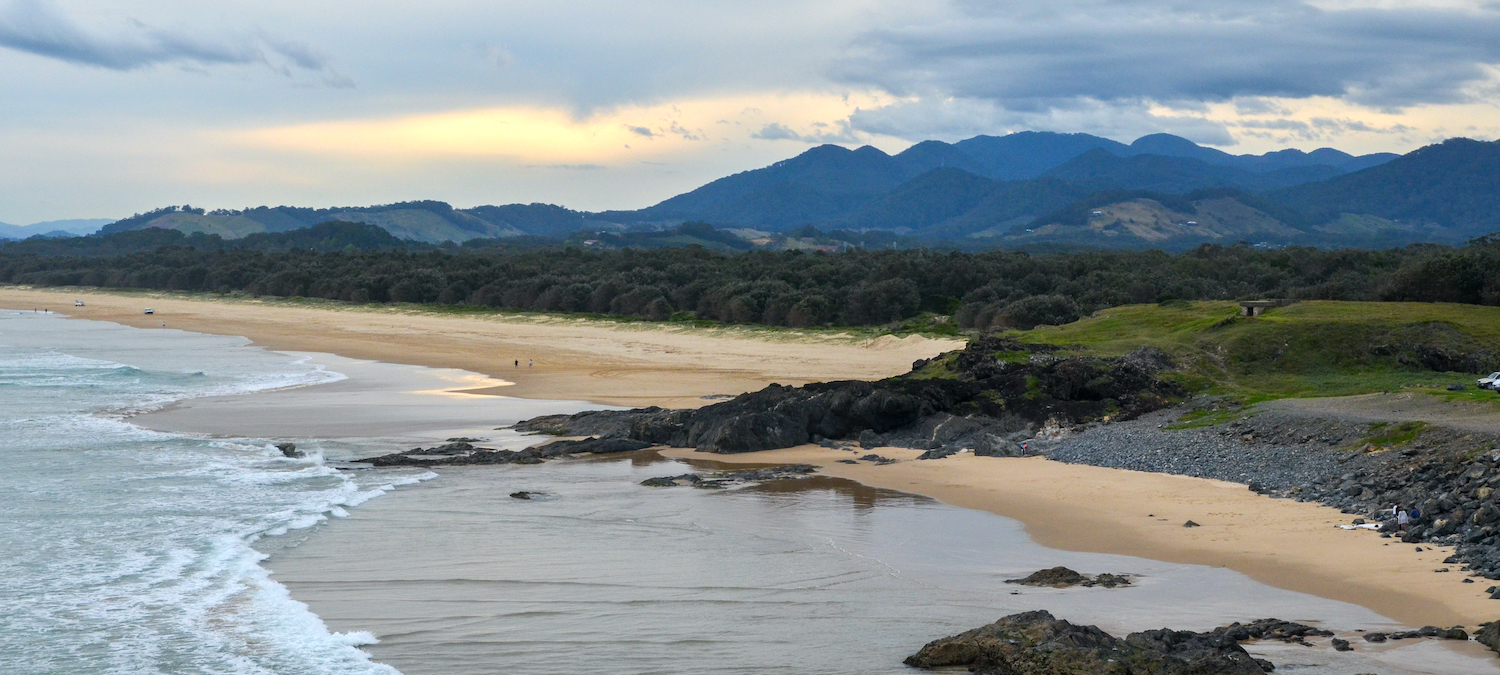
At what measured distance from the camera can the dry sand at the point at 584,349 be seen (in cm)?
3028

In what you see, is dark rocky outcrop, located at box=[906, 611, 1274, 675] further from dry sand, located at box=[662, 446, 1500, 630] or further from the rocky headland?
the rocky headland

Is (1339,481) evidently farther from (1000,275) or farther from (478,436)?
(1000,275)

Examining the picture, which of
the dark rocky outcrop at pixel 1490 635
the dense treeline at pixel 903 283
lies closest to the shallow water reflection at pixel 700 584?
the dark rocky outcrop at pixel 1490 635

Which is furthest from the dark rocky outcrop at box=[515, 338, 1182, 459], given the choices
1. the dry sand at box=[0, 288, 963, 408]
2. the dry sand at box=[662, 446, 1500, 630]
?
the dry sand at box=[0, 288, 963, 408]

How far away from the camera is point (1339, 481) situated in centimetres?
1432

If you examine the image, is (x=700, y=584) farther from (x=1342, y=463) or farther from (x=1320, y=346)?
(x=1320, y=346)

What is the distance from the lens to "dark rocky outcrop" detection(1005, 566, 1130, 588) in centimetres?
1091

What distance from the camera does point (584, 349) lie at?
131 ft

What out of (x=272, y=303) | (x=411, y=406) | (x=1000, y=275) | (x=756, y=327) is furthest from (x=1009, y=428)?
(x=272, y=303)

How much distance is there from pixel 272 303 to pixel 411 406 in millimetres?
48050

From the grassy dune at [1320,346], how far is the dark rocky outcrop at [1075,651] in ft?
43.6

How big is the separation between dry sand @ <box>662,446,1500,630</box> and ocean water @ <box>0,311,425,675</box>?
7364 millimetres

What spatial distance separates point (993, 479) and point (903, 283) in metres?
28.1

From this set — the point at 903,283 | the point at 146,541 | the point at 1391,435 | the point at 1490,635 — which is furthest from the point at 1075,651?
the point at 903,283
